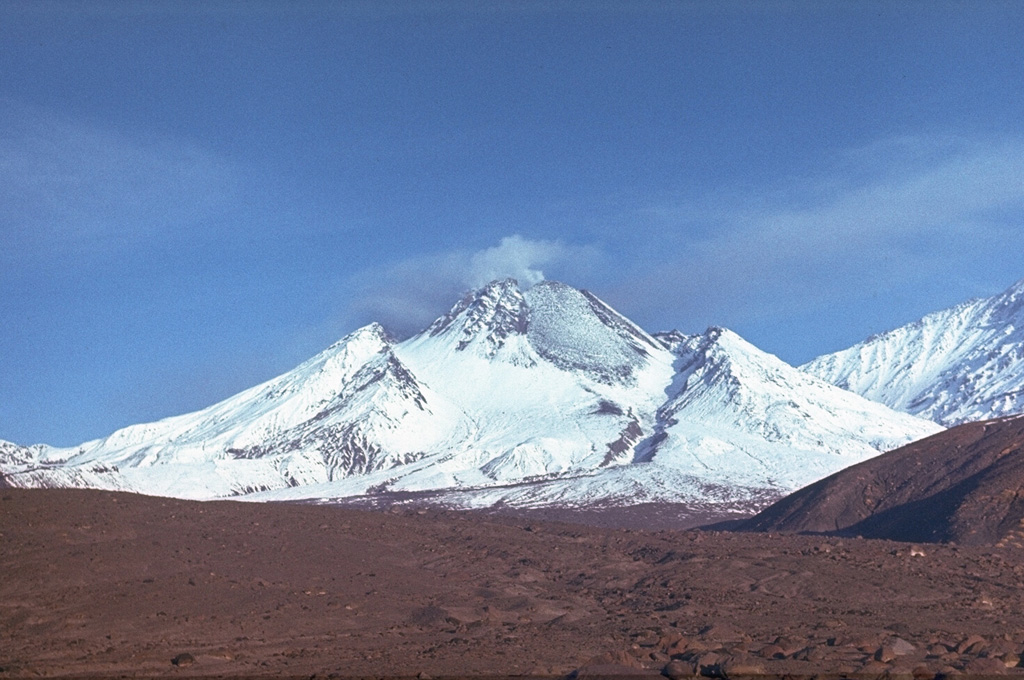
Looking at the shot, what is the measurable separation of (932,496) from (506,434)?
10558 cm

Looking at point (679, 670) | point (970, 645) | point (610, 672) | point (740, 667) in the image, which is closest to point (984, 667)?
point (970, 645)

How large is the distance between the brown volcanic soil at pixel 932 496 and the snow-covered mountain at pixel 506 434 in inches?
1896

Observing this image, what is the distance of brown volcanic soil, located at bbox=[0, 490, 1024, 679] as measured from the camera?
28000 mm

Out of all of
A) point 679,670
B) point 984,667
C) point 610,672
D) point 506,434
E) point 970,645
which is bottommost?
point 984,667

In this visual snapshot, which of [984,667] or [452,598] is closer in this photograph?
[984,667]

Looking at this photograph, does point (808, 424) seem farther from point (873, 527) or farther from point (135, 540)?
point (135, 540)

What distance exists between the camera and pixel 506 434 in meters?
164

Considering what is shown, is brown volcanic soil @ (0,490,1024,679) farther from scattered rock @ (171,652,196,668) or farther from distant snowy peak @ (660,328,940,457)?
distant snowy peak @ (660,328,940,457)

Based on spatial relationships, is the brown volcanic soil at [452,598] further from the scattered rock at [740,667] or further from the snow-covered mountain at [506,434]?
the snow-covered mountain at [506,434]

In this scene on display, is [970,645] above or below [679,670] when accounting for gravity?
below

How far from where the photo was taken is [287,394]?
184 meters

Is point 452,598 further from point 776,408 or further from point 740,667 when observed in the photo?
point 776,408

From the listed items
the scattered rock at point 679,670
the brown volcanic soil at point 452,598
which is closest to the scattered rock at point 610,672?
the brown volcanic soil at point 452,598

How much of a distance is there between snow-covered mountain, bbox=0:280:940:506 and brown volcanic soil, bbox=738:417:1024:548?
48157 millimetres
